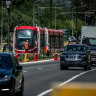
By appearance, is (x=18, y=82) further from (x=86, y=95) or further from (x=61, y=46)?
(x=61, y=46)

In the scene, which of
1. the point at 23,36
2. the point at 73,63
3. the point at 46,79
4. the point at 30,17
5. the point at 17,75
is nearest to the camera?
the point at 17,75

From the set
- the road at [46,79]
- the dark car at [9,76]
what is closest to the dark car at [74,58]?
the road at [46,79]

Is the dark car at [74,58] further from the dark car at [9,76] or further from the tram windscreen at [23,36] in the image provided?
the tram windscreen at [23,36]

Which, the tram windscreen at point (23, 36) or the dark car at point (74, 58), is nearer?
the dark car at point (74, 58)

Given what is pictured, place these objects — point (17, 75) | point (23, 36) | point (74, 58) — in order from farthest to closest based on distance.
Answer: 1. point (23, 36)
2. point (74, 58)
3. point (17, 75)

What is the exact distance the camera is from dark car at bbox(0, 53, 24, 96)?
11.7 meters

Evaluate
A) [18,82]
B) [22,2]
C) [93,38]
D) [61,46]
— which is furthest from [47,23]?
[18,82]

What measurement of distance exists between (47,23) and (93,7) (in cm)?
1189

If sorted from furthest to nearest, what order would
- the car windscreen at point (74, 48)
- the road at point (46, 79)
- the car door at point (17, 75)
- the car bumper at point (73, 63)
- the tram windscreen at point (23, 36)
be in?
the tram windscreen at point (23, 36) → the car windscreen at point (74, 48) → the car bumper at point (73, 63) → the road at point (46, 79) → the car door at point (17, 75)

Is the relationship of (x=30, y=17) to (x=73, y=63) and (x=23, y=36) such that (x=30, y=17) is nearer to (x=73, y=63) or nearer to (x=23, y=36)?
(x=23, y=36)

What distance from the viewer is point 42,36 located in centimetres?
5881

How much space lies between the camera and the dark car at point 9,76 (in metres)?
11.7

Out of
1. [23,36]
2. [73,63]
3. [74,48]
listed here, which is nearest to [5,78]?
[73,63]

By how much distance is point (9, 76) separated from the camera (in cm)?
1191
